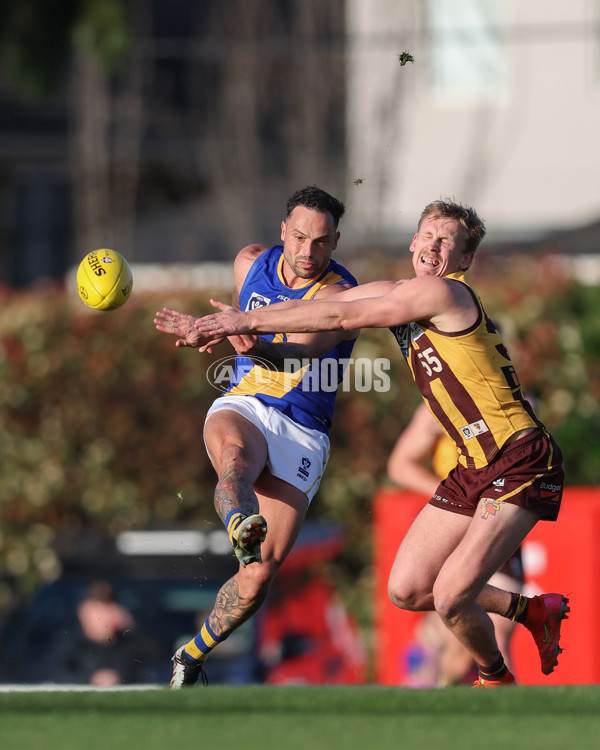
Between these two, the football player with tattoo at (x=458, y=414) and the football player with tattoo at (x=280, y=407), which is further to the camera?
the football player with tattoo at (x=280, y=407)

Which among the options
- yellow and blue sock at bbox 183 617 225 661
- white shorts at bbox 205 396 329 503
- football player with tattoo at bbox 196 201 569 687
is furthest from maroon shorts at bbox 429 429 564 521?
yellow and blue sock at bbox 183 617 225 661

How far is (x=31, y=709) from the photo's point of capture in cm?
594

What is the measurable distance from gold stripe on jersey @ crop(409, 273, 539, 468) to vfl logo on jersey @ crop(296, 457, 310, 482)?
86 cm

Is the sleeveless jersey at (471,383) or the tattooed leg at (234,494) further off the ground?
the sleeveless jersey at (471,383)

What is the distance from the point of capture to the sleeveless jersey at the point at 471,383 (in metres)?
6.45

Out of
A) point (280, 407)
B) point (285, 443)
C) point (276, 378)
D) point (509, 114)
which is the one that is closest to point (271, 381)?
point (276, 378)

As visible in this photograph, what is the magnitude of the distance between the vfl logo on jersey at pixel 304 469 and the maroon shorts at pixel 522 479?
0.92m

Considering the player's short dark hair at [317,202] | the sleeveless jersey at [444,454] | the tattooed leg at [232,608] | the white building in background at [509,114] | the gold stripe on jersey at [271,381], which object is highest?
the white building in background at [509,114]

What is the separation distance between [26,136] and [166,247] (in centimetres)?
362

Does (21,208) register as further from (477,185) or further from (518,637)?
(518,637)

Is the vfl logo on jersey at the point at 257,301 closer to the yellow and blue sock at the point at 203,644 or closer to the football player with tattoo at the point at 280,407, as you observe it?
the football player with tattoo at the point at 280,407

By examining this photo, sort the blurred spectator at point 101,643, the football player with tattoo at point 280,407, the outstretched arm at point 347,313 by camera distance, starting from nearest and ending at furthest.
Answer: the outstretched arm at point 347,313
the football player with tattoo at point 280,407
the blurred spectator at point 101,643

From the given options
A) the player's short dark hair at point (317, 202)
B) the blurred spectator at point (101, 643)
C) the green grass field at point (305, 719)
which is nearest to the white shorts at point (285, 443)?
the player's short dark hair at point (317, 202)

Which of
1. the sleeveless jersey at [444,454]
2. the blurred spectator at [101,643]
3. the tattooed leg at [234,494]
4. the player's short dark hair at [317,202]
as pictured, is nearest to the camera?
the tattooed leg at [234,494]
